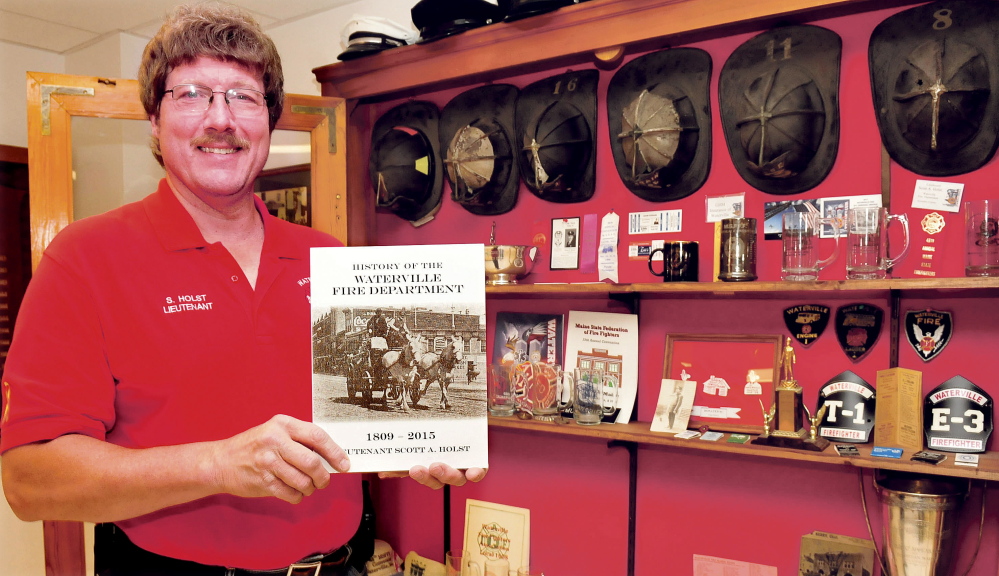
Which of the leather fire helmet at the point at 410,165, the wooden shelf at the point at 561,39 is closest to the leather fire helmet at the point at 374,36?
the wooden shelf at the point at 561,39

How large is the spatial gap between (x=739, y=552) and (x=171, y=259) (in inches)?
78.6

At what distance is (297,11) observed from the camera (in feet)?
11.0

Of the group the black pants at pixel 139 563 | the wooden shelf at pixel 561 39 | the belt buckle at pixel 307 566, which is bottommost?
the belt buckle at pixel 307 566

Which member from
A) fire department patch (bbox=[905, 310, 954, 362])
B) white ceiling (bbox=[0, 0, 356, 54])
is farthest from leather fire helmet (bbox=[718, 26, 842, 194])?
white ceiling (bbox=[0, 0, 356, 54])

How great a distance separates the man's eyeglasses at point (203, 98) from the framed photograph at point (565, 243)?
5.12ft

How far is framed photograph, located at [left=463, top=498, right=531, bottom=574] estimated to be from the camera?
2682 millimetres

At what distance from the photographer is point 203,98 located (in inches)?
49.4

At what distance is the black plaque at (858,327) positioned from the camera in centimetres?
210

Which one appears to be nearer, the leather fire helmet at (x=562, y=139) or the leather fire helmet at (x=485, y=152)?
the leather fire helmet at (x=562, y=139)

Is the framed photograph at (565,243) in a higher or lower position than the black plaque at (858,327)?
higher

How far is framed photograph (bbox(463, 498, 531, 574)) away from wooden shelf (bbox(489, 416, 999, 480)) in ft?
1.57

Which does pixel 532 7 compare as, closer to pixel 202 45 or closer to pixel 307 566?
pixel 202 45

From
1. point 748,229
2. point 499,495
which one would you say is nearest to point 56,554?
point 499,495

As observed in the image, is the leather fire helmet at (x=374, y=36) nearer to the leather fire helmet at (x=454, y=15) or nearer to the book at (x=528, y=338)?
the leather fire helmet at (x=454, y=15)
